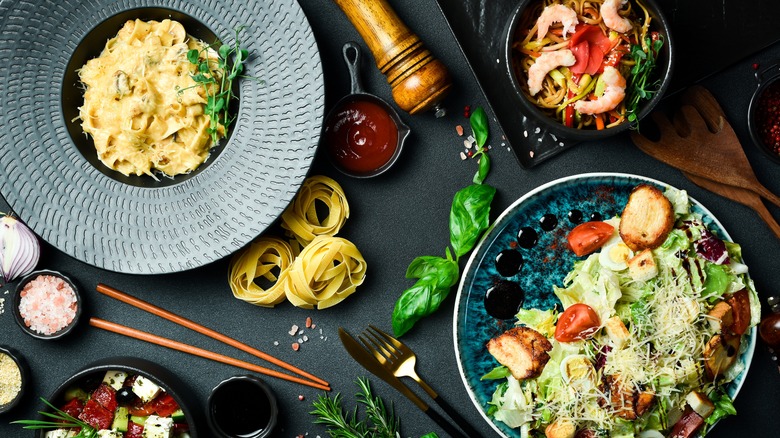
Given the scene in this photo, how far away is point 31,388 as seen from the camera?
3344 mm

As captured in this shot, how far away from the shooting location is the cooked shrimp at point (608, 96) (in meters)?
2.72

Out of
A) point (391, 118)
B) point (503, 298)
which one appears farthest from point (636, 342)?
point (391, 118)

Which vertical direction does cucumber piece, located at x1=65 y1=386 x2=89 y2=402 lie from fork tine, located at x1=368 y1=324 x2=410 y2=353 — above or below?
above

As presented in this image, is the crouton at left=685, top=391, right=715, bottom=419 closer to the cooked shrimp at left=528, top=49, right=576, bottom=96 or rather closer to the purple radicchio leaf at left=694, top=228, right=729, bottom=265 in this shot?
the purple radicchio leaf at left=694, top=228, right=729, bottom=265

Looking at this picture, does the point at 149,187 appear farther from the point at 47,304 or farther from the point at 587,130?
the point at 587,130

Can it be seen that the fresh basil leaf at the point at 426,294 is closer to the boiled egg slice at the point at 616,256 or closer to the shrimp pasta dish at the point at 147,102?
the boiled egg slice at the point at 616,256

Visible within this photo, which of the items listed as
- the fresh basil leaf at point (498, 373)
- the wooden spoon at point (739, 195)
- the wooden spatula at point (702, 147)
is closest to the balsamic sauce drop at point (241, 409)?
the fresh basil leaf at point (498, 373)

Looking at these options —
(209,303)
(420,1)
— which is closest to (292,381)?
(209,303)

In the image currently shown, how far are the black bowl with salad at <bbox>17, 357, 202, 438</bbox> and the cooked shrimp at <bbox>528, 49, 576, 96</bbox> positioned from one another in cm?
214

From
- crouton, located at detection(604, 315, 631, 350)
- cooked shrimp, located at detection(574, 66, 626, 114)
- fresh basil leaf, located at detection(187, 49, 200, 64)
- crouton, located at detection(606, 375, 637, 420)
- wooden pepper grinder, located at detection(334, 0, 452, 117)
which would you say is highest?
fresh basil leaf, located at detection(187, 49, 200, 64)

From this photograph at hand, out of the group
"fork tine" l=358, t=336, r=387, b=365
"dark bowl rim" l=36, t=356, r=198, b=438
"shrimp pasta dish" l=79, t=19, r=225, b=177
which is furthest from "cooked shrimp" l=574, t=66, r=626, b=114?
"dark bowl rim" l=36, t=356, r=198, b=438

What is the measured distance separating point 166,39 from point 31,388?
6.12 feet

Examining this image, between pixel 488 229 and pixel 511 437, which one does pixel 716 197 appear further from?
pixel 511 437

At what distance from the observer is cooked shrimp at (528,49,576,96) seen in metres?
2.79
